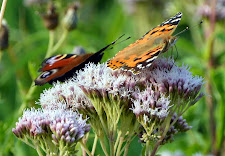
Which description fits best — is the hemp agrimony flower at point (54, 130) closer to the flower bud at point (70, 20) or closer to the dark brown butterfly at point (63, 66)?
the dark brown butterfly at point (63, 66)

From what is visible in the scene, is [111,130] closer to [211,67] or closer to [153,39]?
[153,39]

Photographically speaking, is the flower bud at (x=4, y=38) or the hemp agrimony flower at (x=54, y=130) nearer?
the hemp agrimony flower at (x=54, y=130)

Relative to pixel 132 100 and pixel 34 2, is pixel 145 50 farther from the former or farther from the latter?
pixel 34 2

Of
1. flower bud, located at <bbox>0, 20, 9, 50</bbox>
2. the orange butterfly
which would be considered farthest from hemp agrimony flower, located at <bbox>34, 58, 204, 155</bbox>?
flower bud, located at <bbox>0, 20, 9, 50</bbox>

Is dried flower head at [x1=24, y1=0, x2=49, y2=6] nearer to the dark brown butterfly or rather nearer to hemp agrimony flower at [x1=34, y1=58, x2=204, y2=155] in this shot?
the dark brown butterfly

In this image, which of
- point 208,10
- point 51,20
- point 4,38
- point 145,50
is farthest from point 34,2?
point 145,50

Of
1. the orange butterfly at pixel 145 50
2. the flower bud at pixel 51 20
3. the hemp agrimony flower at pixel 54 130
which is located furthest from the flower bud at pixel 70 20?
the hemp agrimony flower at pixel 54 130
